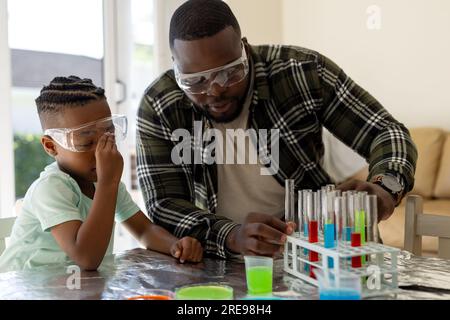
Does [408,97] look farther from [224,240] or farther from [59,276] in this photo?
[59,276]

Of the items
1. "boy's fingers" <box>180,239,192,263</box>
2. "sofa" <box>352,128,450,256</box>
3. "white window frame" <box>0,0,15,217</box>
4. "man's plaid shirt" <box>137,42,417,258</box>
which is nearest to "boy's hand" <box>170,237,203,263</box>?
"boy's fingers" <box>180,239,192,263</box>

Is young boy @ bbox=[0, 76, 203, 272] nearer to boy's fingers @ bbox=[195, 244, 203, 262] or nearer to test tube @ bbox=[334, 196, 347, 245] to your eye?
boy's fingers @ bbox=[195, 244, 203, 262]

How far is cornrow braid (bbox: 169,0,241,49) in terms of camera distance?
4.82 feet

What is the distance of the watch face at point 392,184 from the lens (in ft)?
4.63

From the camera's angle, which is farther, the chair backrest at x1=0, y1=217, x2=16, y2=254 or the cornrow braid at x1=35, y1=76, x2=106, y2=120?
the chair backrest at x1=0, y1=217, x2=16, y2=254

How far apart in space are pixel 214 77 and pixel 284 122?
0.35 m

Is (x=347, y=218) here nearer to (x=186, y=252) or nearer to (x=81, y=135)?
(x=186, y=252)

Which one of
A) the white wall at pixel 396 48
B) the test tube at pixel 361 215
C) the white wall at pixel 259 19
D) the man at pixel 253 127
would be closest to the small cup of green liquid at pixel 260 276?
the test tube at pixel 361 215

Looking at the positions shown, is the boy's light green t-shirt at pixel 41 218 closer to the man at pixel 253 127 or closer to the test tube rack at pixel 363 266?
the man at pixel 253 127

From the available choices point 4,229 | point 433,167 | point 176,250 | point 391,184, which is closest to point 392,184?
point 391,184

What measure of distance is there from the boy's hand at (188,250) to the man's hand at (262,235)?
0.10 m

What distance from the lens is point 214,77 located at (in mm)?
1465
